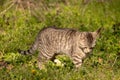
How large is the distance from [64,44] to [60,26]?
2976mm

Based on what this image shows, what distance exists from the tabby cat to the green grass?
169mm

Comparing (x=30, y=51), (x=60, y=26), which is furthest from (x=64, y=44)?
(x=60, y=26)

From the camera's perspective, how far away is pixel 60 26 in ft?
38.0

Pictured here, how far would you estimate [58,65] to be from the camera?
8203mm

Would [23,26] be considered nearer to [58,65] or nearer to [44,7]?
[44,7]

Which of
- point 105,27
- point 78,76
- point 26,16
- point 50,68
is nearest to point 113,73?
point 78,76

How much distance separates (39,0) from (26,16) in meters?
0.87

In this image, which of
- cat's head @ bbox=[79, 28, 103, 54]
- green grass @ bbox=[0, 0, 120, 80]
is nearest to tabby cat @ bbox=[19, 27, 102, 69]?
cat's head @ bbox=[79, 28, 103, 54]

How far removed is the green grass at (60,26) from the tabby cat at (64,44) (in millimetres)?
169

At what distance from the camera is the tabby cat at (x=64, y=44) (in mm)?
8398

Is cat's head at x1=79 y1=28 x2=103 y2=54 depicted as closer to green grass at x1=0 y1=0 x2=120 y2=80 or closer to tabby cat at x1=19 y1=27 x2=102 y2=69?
tabby cat at x1=19 y1=27 x2=102 y2=69

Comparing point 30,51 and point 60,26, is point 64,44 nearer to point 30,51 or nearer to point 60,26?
point 30,51

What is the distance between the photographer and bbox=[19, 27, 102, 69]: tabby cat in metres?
8.40

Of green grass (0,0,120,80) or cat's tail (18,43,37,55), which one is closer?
green grass (0,0,120,80)
